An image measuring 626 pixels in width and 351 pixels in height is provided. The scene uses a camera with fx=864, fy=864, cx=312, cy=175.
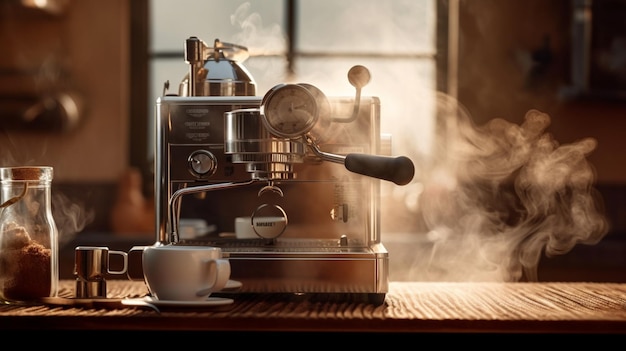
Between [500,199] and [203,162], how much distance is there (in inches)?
74.6

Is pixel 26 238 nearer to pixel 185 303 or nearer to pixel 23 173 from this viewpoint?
pixel 23 173

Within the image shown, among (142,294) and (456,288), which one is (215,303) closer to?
(142,294)

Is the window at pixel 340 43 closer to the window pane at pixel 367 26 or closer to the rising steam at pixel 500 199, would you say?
the window pane at pixel 367 26

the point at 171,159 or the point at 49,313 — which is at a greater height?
the point at 171,159

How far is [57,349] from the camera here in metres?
0.97

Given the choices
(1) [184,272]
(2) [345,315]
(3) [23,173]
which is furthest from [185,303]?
(3) [23,173]

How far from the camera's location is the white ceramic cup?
102 centimetres

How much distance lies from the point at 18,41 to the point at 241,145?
2209 mm

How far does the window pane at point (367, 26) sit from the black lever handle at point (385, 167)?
2083mm

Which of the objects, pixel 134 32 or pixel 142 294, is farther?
pixel 134 32

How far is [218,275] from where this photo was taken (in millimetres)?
1030

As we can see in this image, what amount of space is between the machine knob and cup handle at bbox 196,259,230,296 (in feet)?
0.68

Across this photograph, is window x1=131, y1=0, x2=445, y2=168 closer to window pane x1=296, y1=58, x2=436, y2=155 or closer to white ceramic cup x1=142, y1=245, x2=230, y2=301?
window pane x1=296, y1=58, x2=436, y2=155

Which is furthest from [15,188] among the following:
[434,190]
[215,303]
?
[434,190]
